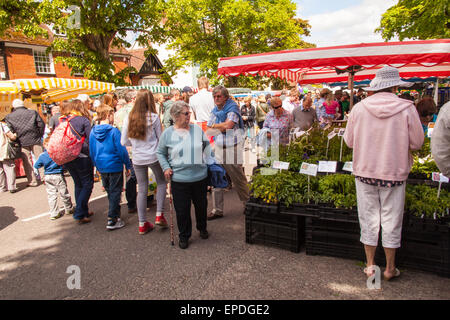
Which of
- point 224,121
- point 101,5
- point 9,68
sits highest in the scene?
point 101,5

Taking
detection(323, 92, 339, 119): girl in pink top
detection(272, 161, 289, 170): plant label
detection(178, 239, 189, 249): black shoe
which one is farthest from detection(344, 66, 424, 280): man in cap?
detection(323, 92, 339, 119): girl in pink top

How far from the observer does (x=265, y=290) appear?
3.12 meters

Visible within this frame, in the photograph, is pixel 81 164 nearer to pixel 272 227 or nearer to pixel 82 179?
pixel 82 179

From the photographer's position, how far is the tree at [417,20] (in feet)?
44.4

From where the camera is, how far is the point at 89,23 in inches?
619

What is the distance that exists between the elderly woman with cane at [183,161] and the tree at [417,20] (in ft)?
39.7

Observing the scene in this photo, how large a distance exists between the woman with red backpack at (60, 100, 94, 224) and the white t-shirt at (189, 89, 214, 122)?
2001 millimetres

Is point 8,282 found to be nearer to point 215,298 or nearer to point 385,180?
point 215,298

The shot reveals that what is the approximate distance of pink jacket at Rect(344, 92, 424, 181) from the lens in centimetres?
284

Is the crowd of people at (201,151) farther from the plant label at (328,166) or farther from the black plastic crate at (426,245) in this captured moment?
the plant label at (328,166)

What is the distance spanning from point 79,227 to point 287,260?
3270mm

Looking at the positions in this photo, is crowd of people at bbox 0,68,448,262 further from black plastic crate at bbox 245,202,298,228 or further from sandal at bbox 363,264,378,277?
black plastic crate at bbox 245,202,298,228

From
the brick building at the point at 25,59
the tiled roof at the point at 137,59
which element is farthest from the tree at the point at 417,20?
the tiled roof at the point at 137,59

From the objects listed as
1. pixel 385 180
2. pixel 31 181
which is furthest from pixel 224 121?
pixel 31 181
